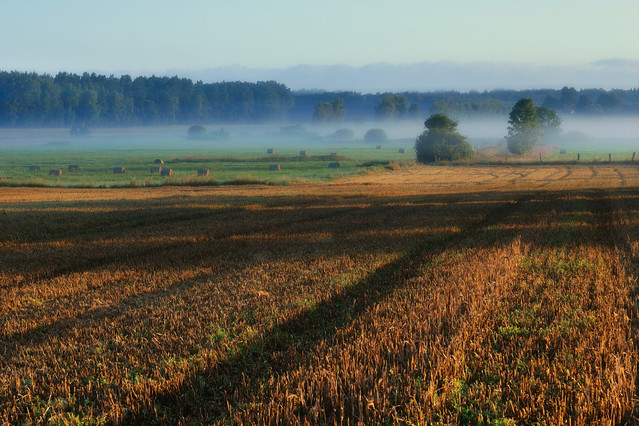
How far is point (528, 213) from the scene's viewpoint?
2264cm

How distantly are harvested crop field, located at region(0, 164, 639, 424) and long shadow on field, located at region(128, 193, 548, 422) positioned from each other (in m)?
0.03

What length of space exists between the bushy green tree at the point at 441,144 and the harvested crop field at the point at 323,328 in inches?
3080

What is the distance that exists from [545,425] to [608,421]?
599 mm

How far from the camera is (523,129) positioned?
112 meters

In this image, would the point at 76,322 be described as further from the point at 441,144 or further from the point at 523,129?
the point at 523,129

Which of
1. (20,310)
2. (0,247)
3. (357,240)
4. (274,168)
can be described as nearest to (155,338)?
(20,310)

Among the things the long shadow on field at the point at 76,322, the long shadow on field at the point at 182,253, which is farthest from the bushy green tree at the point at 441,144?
the long shadow on field at the point at 76,322

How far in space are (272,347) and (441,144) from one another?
90682 millimetres

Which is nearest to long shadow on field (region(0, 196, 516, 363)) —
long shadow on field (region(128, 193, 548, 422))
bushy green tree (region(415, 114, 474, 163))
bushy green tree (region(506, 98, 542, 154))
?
long shadow on field (region(128, 193, 548, 422))

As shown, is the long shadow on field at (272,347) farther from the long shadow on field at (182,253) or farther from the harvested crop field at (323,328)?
the long shadow on field at (182,253)

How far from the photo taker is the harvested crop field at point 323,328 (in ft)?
17.2

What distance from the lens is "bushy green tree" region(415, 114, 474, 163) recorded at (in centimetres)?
9325

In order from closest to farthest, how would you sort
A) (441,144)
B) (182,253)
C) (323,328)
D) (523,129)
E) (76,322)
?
(323,328)
(76,322)
(182,253)
(441,144)
(523,129)

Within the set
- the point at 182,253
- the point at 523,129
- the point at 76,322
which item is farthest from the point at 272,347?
the point at 523,129
